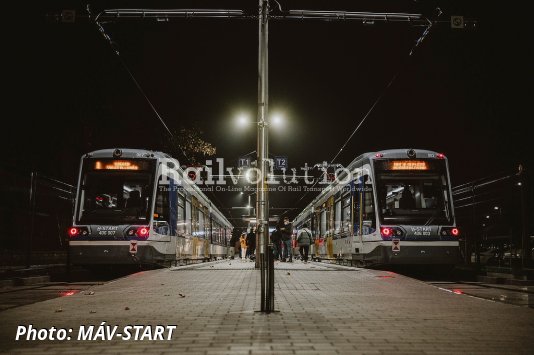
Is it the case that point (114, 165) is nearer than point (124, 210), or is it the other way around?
point (124, 210)

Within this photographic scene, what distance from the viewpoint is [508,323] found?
23.7 ft

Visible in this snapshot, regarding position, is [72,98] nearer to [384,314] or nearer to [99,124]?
[99,124]

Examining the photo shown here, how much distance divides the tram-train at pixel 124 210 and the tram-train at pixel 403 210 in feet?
18.3

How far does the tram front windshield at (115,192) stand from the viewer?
16.8m

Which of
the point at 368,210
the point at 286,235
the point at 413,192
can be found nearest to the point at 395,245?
the point at 368,210

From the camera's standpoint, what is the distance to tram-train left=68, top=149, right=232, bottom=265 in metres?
16.5

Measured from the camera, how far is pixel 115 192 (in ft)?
56.8

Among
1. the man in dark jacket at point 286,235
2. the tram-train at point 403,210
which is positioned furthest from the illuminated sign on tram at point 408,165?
the man in dark jacket at point 286,235

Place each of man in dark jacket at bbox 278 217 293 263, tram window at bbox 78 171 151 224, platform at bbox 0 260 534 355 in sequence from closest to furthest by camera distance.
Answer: platform at bbox 0 260 534 355 < tram window at bbox 78 171 151 224 < man in dark jacket at bbox 278 217 293 263

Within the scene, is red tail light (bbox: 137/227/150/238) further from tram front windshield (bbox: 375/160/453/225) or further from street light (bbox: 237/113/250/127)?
street light (bbox: 237/113/250/127)

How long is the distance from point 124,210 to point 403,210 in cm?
745

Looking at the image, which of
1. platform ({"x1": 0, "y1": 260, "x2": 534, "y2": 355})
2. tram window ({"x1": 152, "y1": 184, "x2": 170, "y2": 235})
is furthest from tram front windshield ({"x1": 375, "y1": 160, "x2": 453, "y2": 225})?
tram window ({"x1": 152, "y1": 184, "x2": 170, "y2": 235})

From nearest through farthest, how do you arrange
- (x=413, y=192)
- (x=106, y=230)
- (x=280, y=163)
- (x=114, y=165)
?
(x=106, y=230)
(x=413, y=192)
(x=114, y=165)
(x=280, y=163)

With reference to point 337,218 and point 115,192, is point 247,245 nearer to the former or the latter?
point 337,218
